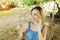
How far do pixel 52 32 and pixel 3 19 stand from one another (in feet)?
1.39

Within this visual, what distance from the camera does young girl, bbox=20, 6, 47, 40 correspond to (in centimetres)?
191

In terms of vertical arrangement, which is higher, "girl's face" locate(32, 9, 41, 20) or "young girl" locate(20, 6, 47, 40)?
"girl's face" locate(32, 9, 41, 20)

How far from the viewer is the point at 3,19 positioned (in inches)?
75.2

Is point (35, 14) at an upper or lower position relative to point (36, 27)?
upper

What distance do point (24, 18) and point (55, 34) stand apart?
0.96 feet

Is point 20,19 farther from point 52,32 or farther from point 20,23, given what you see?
point 52,32

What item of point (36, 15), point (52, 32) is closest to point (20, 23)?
point (36, 15)

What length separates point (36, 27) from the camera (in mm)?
1927

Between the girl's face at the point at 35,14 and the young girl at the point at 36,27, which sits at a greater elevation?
the girl's face at the point at 35,14

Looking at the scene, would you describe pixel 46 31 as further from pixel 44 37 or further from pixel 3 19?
pixel 3 19

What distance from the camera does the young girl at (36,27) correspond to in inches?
75.3

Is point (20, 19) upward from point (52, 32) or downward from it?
upward

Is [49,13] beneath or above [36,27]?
above

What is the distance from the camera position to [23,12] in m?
1.92
